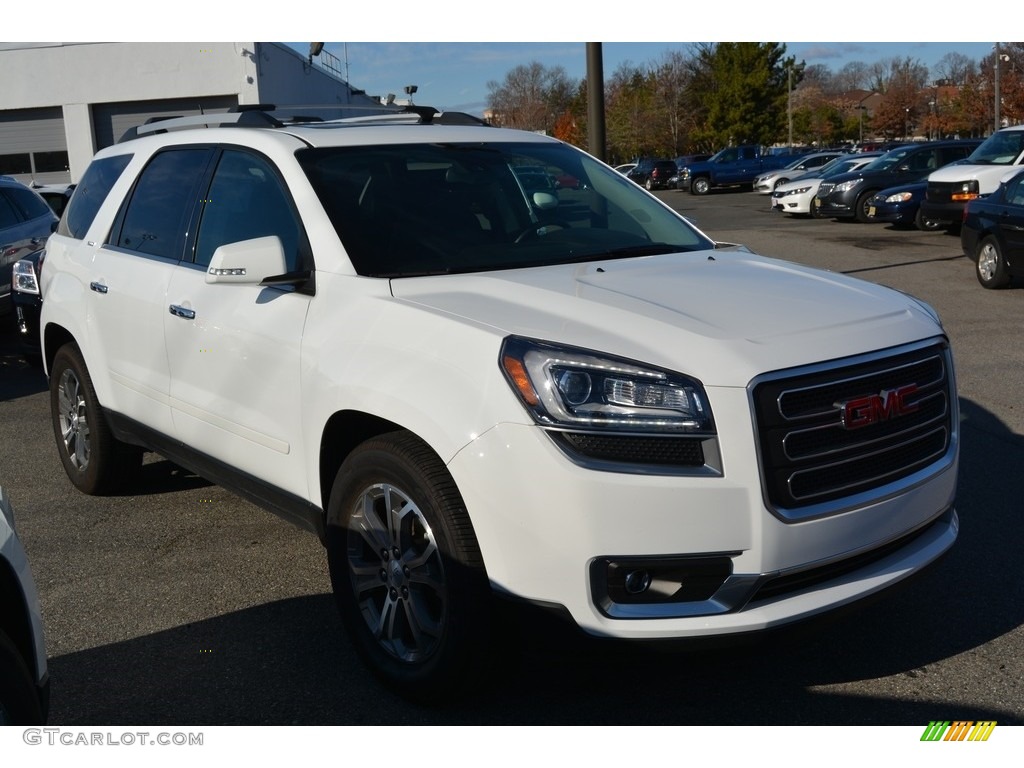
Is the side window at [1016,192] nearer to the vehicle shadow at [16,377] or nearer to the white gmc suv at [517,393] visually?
the white gmc suv at [517,393]

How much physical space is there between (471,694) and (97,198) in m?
3.74

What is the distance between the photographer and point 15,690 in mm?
2500

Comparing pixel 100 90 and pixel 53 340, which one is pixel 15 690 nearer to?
pixel 53 340

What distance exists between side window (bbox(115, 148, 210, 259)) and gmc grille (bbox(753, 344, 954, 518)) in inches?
114

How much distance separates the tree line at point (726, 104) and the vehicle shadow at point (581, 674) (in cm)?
4594

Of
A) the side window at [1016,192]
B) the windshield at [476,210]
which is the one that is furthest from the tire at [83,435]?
the side window at [1016,192]

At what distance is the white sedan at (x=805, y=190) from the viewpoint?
26.2 metres

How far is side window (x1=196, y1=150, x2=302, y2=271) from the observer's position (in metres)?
4.17

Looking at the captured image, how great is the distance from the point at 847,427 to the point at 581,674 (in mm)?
1277

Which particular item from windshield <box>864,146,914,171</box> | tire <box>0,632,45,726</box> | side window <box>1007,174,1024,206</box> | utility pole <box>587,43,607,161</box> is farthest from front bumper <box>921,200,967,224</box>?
tire <box>0,632,45,726</box>

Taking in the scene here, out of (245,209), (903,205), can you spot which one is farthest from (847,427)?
(903,205)

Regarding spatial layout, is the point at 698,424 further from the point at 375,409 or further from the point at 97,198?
the point at 97,198
